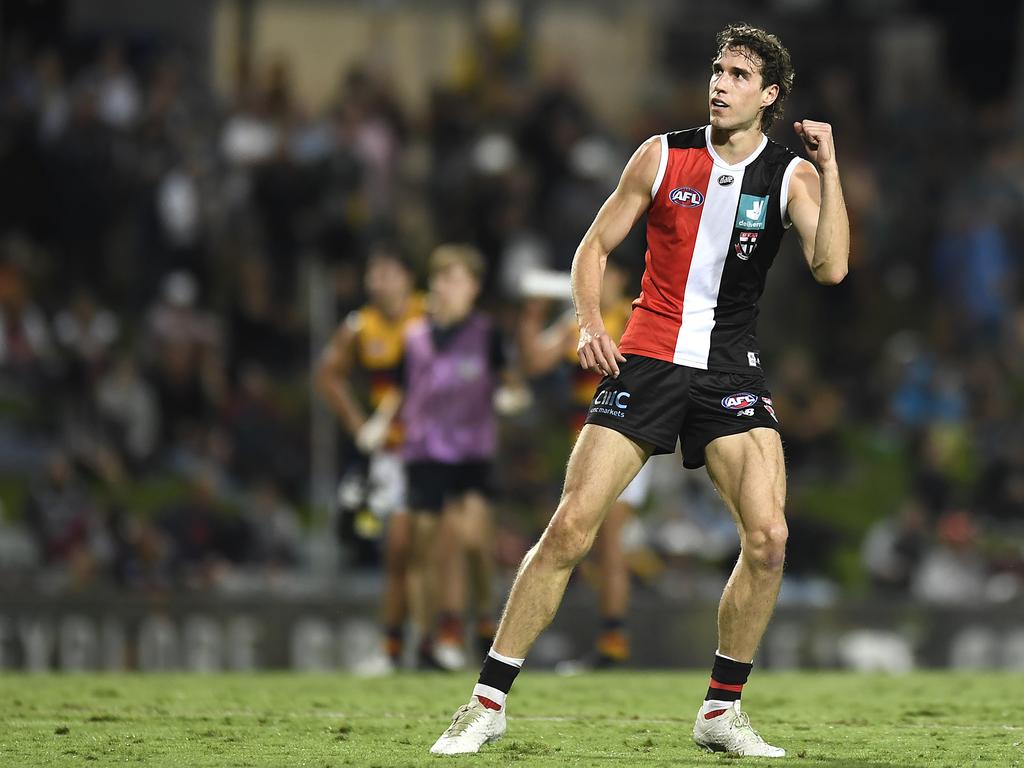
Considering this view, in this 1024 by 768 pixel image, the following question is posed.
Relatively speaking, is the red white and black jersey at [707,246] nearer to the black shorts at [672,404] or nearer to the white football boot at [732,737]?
the black shorts at [672,404]

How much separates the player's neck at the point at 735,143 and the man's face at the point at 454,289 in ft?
14.8

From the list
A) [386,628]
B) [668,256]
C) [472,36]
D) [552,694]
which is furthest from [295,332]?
[668,256]

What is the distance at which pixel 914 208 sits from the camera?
18125 mm

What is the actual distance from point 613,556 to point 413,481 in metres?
1.24

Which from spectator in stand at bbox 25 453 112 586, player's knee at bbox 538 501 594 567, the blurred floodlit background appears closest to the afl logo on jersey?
player's knee at bbox 538 501 594 567

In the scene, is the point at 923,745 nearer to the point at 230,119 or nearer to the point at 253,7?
the point at 230,119

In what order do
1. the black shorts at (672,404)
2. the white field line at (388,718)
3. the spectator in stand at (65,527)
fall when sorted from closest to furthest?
the black shorts at (672,404), the white field line at (388,718), the spectator in stand at (65,527)

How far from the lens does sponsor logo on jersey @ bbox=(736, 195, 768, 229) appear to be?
6.50 m

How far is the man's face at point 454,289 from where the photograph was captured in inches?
432

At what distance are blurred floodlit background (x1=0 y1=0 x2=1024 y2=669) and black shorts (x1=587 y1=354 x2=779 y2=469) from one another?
6749 millimetres

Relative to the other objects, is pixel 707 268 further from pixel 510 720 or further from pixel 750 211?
pixel 510 720

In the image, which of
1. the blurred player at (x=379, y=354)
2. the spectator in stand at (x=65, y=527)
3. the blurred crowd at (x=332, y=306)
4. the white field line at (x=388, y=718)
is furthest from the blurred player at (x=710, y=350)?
the spectator in stand at (x=65, y=527)

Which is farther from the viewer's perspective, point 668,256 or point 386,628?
point 386,628

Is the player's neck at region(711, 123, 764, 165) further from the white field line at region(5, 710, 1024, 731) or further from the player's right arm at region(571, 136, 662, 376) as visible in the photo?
the white field line at region(5, 710, 1024, 731)
